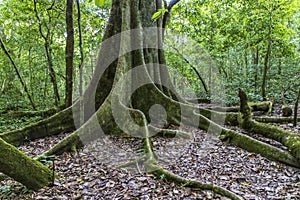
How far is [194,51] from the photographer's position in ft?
52.5

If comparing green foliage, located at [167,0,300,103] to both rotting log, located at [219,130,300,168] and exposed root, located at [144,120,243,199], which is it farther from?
exposed root, located at [144,120,243,199]

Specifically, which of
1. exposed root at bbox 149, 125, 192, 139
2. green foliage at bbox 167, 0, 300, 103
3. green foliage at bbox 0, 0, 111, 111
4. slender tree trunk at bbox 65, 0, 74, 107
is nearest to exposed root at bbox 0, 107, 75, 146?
slender tree trunk at bbox 65, 0, 74, 107

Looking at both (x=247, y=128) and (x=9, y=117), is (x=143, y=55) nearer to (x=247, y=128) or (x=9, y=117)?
(x=247, y=128)

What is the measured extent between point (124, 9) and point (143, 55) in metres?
1.36

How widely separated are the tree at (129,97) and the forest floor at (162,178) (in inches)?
13.9

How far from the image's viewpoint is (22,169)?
10.9 feet

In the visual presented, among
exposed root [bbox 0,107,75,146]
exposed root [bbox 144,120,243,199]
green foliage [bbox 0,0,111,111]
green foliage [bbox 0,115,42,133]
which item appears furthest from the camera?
green foliage [bbox 0,0,111,111]

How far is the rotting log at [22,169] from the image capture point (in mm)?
3186

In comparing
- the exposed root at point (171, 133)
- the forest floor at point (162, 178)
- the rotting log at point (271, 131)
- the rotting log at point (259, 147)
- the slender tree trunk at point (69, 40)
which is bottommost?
the forest floor at point (162, 178)

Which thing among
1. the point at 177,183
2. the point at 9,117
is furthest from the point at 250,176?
the point at 9,117

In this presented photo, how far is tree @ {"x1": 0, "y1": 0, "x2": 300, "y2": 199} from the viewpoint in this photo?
6.00 meters

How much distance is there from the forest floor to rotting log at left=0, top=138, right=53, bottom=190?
0.14m

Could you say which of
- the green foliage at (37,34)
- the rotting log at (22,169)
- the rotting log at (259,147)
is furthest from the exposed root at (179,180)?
the green foliage at (37,34)

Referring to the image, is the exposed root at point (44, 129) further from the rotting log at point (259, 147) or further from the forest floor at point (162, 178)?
the rotting log at point (259, 147)
